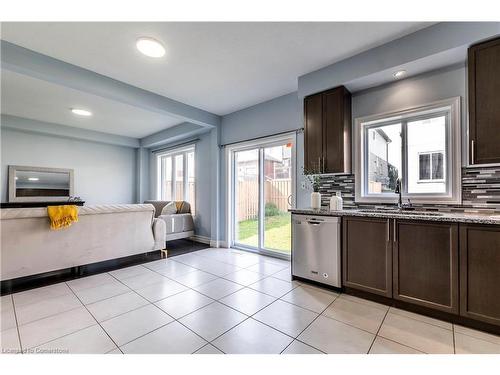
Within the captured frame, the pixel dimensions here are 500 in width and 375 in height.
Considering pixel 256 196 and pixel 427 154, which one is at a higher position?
pixel 427 154

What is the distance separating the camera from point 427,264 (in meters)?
1.99

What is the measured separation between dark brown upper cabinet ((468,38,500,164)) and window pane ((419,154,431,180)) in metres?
0.49

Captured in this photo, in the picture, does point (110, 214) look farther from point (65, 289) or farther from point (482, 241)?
point (482, 241)

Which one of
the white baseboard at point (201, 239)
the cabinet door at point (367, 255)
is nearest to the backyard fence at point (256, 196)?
the white baseboard at point (201, 239)

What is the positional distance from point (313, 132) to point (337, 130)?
1.08 feet

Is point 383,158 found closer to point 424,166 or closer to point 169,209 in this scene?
point 424,166

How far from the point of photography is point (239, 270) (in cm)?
321

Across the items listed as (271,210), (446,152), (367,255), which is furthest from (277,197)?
(446,152)

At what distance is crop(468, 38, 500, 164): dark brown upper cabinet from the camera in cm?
191

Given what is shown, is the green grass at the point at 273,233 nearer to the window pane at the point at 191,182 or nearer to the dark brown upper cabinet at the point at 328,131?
the dark brown upper cabinet at the point at 328,131

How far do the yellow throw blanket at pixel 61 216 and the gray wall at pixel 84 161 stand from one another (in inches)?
146

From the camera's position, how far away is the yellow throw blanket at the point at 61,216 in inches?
105
